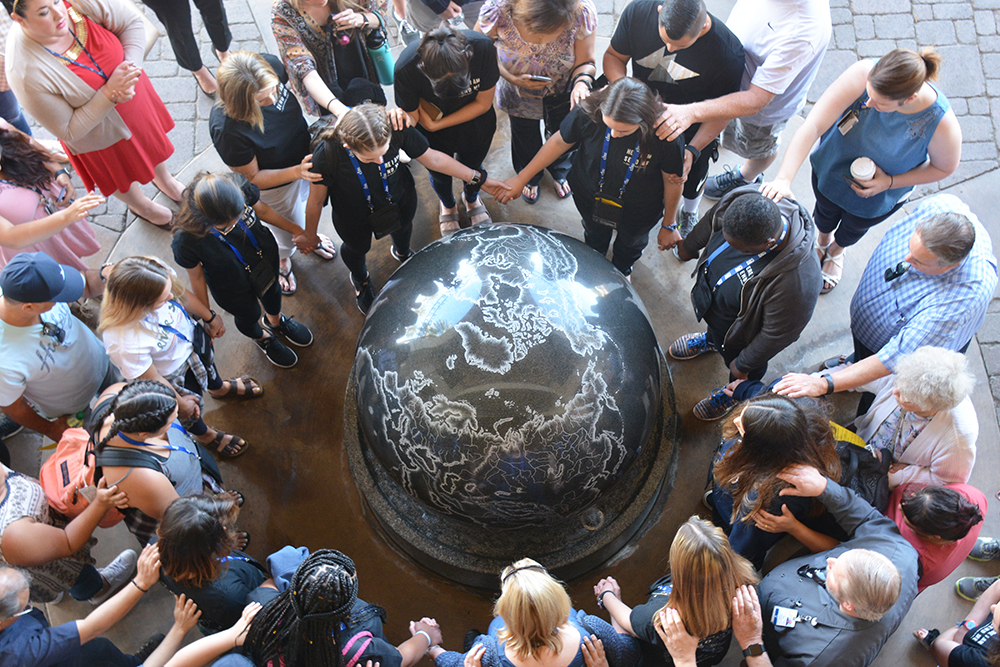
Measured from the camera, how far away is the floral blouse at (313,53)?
4.66 meters

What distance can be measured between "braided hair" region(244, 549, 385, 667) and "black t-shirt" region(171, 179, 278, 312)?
2.11 metres

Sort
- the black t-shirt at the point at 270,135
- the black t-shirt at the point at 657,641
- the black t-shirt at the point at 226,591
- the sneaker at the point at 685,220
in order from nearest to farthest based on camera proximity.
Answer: the black t-shirt at the point at 657,641, the black t-shirt at the point at 226,591, the black t-shirt at the point at 270,135, the sneaker at the point at 685,220

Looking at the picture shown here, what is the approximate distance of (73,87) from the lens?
4.43 metres

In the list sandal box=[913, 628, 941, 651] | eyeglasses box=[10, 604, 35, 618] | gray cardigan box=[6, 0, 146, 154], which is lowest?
sandal box=[913, 628, 941, 651]

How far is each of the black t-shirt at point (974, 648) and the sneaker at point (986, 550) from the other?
2.29ft

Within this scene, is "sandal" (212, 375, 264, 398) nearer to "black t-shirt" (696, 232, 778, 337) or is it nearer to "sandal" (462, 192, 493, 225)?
"sandal" (462, 192, 493, 225)

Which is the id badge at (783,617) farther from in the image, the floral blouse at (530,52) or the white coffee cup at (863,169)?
the floral blouse at (530,52)

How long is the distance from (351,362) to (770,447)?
320 centimetres

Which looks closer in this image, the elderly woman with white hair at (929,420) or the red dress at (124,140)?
the elderly woman with white hair at (929,420)

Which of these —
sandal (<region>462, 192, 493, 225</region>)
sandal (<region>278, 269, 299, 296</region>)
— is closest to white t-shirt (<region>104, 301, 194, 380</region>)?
sandal (<region>278, 269, 299, 296</region>)

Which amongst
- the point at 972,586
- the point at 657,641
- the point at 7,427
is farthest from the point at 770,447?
the point at 7,427

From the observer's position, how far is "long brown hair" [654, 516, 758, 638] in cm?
294

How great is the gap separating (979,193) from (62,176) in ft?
24.5

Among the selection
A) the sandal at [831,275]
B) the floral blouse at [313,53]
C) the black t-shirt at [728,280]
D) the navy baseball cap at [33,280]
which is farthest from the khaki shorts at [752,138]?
the navy baseball cap at [33,280]
